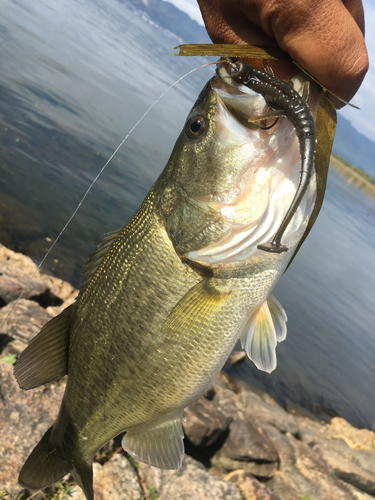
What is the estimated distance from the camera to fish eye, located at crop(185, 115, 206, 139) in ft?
7.00

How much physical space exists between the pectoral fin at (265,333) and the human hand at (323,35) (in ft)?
3.90

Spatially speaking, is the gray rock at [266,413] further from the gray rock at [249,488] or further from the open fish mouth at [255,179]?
the open fish mouth at [255,179]

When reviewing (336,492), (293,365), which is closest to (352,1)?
(336,492)

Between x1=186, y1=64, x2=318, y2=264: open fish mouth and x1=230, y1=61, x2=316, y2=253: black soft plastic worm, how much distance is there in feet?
0.23

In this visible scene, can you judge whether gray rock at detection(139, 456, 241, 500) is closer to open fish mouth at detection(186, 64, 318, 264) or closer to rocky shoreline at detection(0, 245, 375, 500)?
rocky shoreline at detection(0, 245, 375, 500)

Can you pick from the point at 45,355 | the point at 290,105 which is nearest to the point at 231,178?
the point at 290,105

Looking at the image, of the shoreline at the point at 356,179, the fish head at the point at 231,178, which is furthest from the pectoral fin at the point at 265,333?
the shoreline at the point at 356,179

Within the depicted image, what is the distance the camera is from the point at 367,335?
1797 centimetres

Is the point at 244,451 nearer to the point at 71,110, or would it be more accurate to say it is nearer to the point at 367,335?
the point at 367,335

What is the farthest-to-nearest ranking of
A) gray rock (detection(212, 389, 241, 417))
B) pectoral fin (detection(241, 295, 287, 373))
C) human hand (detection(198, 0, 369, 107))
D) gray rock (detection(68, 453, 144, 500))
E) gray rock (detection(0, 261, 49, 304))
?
gray rock (detection(212, 389, 241, 417)) < gray rock (detection(0, 261, 49, 304)) < gray rock (detection(68, 453, 144, 500)) < pectoral fin (detection(241, 295, 287, 373)) < human hand (detection(198, 0, 369, 107))

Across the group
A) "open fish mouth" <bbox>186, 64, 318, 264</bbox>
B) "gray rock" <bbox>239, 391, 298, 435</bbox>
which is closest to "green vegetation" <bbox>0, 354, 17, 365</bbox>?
"open fish mouth" <bbox>186, 64, 318, 264</bbox>

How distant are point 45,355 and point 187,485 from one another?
312 centimetres

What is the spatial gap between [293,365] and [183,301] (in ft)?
38.3

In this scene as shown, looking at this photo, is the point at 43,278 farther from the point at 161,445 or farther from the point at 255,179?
the point at 255,179
